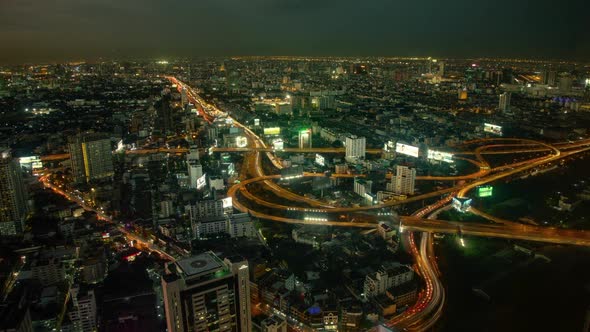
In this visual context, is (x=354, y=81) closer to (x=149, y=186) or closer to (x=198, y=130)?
(x=198, y=130)

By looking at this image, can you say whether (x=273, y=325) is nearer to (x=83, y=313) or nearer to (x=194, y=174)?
(x=83, y=313)

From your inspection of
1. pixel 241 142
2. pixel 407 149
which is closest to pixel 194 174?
pixel 241 142

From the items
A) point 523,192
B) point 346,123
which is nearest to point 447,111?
point 346,123

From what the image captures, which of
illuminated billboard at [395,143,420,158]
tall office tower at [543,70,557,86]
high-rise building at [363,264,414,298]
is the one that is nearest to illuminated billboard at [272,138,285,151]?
illuminated billboard at [395,143,420,158]

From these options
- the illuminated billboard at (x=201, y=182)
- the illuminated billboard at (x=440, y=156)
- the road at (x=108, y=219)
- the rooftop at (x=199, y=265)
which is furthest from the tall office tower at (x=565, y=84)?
the rooftop at (x=199, y=265)

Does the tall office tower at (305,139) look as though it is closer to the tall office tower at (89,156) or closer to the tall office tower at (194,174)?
the tall office tower at (194,174)

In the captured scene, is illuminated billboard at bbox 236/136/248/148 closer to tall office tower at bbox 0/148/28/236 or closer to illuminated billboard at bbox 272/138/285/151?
illuminated billboard at bbox 272/138/285/151
